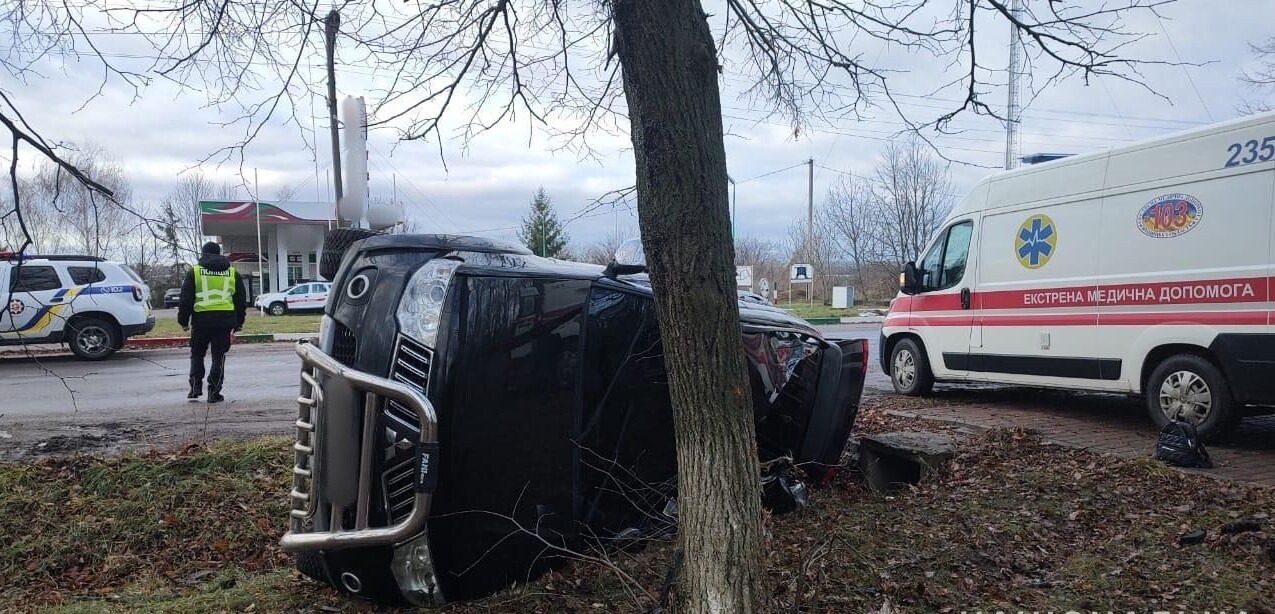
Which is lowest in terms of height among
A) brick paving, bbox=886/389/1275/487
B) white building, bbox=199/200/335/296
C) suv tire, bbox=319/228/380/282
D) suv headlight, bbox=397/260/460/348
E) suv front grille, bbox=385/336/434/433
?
brick paving, bbox=886/389/1275/487

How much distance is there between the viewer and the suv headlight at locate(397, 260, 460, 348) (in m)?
2.79

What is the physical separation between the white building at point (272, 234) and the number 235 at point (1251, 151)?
35.4 m

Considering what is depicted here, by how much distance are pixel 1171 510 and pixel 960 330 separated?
4090 millimetres

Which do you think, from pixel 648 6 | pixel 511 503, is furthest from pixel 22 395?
pixel 648 6

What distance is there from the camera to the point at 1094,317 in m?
6.60

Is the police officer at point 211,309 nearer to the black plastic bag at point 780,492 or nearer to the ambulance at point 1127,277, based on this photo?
the black plastic bag at point 780,492

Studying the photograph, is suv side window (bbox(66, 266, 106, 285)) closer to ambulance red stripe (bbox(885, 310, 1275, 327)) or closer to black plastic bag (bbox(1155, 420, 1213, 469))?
ambulance red stripe (bbox(885, 310, 1275, 327))

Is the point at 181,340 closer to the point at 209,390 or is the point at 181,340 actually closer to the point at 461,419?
the point at 209,390

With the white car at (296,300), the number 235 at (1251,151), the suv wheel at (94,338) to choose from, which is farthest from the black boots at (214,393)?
the white car at (296,300)

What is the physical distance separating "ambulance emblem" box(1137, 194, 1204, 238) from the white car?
95.5 feet

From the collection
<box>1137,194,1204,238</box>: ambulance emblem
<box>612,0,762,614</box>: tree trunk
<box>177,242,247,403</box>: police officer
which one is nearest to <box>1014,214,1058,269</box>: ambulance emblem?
<box>1137,194,1204,238</box>: ambulance emblem

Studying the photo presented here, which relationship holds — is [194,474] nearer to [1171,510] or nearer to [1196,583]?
[1196,583]

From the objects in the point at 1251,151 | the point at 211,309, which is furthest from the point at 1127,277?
the point at 211,309

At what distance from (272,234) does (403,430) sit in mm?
43212
